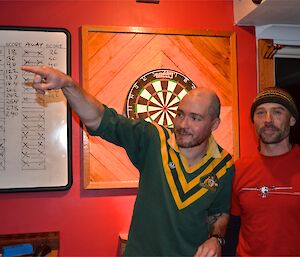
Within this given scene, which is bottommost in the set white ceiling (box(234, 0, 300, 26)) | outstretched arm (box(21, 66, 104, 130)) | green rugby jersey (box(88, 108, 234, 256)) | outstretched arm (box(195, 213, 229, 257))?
outstretched arm (box(195, 213, 229, 257))

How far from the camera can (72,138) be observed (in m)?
2.16

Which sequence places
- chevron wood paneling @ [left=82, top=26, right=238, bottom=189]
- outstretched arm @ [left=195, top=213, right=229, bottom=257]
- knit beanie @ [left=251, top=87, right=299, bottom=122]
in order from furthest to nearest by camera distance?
chevron wood paneling @ [left=82, top=26, right=238, bottom=189], knit beanie @ [left=251, top=87, right=299, bottom=122], outstretched arm @ [left=195, top=213, right=229, bottom=257]

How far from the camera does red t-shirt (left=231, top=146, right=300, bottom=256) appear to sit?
151 cm

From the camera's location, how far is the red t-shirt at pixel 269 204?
1.51 m

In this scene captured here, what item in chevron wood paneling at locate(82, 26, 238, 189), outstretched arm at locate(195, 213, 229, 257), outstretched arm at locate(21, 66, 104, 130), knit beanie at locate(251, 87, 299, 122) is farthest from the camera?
chevron wood paneling at locate(82, 26, 238, 189)

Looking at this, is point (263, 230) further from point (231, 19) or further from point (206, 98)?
point (231, 19)

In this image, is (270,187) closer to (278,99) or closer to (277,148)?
(277,148)

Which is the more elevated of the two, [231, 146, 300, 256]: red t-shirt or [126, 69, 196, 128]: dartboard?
[126, 69, 196, 128]: dartboard

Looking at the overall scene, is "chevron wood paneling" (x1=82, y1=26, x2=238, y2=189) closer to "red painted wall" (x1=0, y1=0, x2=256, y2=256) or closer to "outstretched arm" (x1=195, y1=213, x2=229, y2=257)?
"red painted wall" (x1=0, y1=0, x2=256, y2=256)

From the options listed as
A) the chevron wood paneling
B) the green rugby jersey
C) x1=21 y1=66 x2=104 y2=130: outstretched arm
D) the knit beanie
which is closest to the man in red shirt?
the knit beanie

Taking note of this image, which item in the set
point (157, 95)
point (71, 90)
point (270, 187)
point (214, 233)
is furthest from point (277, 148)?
point (71, 90)

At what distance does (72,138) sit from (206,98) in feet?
3.08

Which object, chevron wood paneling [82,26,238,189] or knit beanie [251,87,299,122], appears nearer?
knit beanie [251,87,299,122]

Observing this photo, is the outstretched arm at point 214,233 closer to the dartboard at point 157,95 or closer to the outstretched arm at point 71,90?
the outstretched arm at point 71,90
